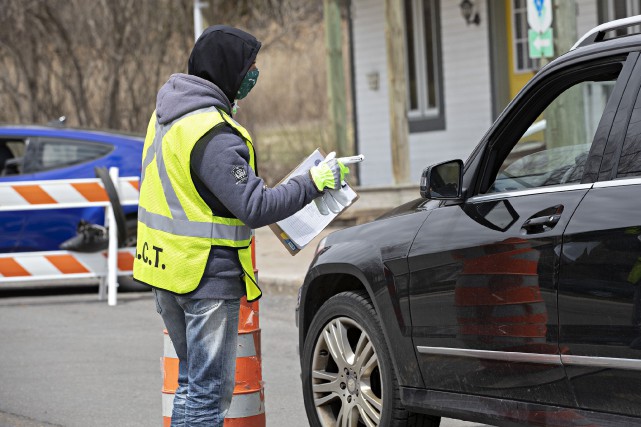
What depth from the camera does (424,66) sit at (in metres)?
20.0

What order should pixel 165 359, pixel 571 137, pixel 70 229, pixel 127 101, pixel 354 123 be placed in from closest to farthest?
1. pixel 165 359
2. pixel 571 137
3. pixel 70 229
4. pixel 354 123
5. pixel 127 101

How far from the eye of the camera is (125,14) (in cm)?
2305

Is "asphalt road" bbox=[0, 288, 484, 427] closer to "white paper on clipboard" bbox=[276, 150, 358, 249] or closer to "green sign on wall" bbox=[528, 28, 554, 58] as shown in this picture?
"white paper on clipboard" bbox=[276, 150, 358, 249]

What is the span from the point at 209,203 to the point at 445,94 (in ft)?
49.1

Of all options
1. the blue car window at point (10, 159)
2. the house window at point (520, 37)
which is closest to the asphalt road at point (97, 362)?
the blue car window at point (10, 159)

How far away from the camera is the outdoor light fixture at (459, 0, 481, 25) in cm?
1862

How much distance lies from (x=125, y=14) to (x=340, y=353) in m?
18.0

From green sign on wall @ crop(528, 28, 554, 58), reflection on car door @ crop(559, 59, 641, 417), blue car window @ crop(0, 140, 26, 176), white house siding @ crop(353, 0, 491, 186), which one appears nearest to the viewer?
reflection on car door @ crop(559, 59, 641, 417)

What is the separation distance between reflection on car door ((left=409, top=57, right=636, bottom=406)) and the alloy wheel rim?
1.32ft

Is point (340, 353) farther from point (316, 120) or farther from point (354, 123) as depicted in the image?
point (316, 120)

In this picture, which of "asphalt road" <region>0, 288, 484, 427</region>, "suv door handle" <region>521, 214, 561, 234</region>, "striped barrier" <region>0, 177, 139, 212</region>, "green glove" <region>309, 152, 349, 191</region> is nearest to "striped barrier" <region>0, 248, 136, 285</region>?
"asphalt road" <region>0, 288, 484, 427</region>

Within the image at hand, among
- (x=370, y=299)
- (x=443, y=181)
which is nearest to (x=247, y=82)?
(x=443, y=181)

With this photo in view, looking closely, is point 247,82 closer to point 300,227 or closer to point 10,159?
point 300,227

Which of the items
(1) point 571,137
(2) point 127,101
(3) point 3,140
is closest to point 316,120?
(2) point 127,101
